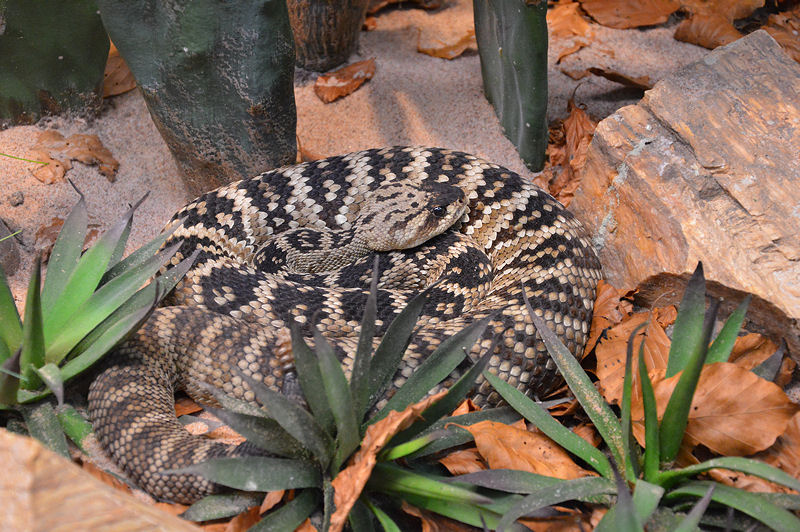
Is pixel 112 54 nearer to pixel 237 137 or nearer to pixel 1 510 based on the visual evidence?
pixel 237 137

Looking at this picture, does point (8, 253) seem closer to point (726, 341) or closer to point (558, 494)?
point (558, 494)

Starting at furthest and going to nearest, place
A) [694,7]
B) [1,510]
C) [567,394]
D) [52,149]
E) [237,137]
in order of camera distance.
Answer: [694,7]
[52,149]
[237,137]
[567,394]
[1,510]

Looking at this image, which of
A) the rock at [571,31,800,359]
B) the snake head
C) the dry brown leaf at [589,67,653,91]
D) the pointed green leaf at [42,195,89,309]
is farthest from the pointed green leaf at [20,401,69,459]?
the dry brown leaf at [589,67,653,91]

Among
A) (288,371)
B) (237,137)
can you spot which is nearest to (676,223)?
(288,371)

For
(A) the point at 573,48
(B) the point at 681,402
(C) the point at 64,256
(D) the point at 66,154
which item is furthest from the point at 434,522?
(A) the point at 573,48

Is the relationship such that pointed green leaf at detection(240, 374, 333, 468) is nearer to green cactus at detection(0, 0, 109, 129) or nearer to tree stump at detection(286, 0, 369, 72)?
green cactus at detection(0, 0, 109, 129)

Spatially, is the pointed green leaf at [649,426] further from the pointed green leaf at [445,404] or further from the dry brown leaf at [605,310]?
the dry brown leaf at [605,310]
